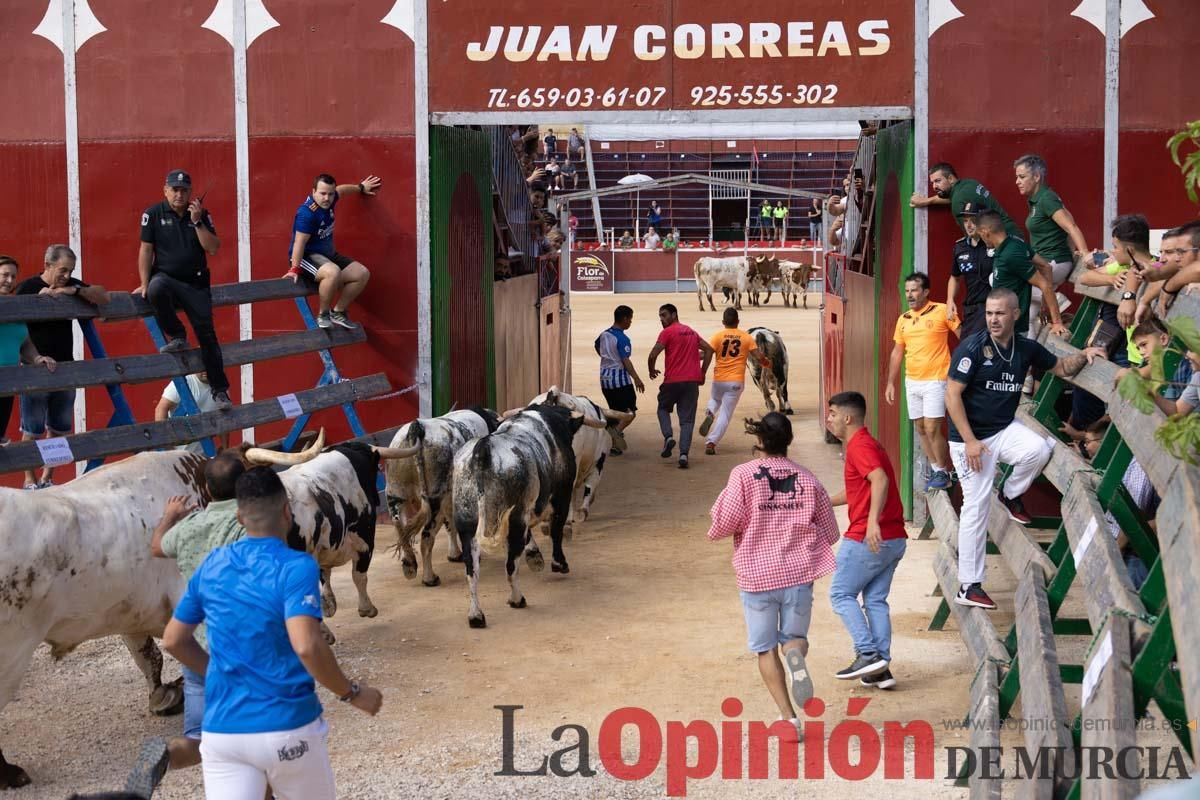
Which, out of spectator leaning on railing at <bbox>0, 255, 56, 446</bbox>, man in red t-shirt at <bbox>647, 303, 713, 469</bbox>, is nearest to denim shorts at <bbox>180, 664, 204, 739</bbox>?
spectator leaning on railing at <bbox>0, 255, 56, 446</bbox>

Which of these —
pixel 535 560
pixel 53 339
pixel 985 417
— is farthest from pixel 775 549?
pixel 53 339

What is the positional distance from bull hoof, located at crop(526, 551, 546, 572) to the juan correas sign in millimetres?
4205

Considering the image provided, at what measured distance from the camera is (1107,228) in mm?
12898

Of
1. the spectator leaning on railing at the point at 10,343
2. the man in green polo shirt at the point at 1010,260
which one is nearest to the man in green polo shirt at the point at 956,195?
the man in green polo shirt at the point at 1010,260

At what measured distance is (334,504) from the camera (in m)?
9.45

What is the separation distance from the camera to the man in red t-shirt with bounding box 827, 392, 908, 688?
8336 mm

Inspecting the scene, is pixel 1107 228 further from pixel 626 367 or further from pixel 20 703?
pixel 20 703

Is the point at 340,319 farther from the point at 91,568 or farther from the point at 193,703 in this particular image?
the point at 193,703

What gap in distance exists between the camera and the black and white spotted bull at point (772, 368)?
20.6 metres

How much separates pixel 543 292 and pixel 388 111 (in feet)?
24.3

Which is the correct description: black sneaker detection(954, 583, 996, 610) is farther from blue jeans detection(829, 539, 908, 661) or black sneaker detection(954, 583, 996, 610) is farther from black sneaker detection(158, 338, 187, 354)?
black sneaker detection(158, 338, 187, 354)

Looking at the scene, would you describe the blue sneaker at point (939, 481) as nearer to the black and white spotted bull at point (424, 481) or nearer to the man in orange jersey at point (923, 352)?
the man in orange jersey at point (923, 352)

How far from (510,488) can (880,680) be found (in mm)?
3143

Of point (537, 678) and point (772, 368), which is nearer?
point (537, 678)
